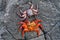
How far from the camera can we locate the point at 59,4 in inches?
112

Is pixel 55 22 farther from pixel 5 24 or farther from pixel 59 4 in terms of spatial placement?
pixel 5 24

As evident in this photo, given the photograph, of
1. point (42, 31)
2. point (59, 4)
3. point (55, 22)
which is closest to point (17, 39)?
point (42, 31)

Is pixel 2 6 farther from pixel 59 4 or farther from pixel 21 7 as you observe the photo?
pixel 59 4

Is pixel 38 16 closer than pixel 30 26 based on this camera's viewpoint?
No

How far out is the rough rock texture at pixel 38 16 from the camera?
2.67 m

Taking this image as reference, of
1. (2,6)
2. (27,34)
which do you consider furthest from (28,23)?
(2,6)

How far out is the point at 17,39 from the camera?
268 centimetres

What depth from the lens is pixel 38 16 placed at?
274 cm

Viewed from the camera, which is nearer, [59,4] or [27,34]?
[27,34]

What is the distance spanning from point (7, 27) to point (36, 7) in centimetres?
46

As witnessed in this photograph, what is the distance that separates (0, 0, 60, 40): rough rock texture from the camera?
2674 mm

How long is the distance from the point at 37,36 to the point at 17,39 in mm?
257

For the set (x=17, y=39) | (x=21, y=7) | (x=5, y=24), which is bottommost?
(x=17, y=39)

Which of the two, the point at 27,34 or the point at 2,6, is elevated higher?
the point at 2,6
